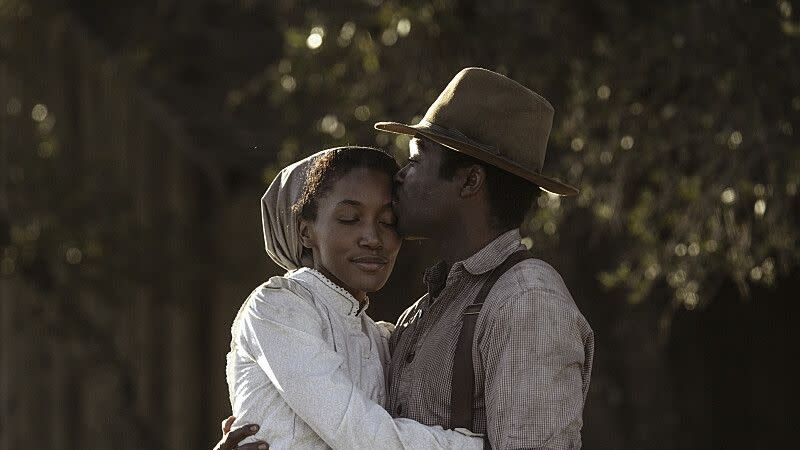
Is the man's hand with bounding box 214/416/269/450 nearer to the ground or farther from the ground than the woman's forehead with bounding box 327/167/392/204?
nearer to the ground

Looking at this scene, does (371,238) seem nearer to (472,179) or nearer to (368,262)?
(368,262)

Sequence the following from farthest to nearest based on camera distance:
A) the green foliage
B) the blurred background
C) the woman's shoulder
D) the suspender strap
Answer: the blurred background → the green foliage → the woman's shoulder → the suspender strap

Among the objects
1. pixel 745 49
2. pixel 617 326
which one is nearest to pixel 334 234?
pixel 745 49

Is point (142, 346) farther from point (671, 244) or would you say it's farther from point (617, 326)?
point (671, 244)

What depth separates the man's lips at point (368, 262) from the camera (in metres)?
3.63

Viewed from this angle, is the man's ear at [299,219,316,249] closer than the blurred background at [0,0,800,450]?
Yes

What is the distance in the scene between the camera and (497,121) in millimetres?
3500

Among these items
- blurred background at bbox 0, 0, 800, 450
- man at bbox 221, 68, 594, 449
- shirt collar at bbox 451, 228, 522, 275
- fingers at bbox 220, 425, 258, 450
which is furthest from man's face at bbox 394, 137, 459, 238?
blurred background at bbox 0, 0, 800, 450

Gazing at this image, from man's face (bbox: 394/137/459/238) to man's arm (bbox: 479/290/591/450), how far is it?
1.18 ft

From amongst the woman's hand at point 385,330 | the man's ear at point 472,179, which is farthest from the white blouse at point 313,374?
the man's ear at point 472,179

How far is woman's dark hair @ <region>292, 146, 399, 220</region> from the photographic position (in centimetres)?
365

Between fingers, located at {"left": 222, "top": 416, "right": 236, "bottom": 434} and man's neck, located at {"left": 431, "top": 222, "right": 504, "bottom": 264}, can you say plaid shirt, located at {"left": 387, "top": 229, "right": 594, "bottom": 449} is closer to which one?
man's neck, located at {"left": 431, "top": 222, "right": 504, "bottom": 264}

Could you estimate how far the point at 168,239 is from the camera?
34.3ft

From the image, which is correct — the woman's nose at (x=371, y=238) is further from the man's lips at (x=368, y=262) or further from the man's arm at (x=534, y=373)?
the man's arm at (x=534, y=373)
